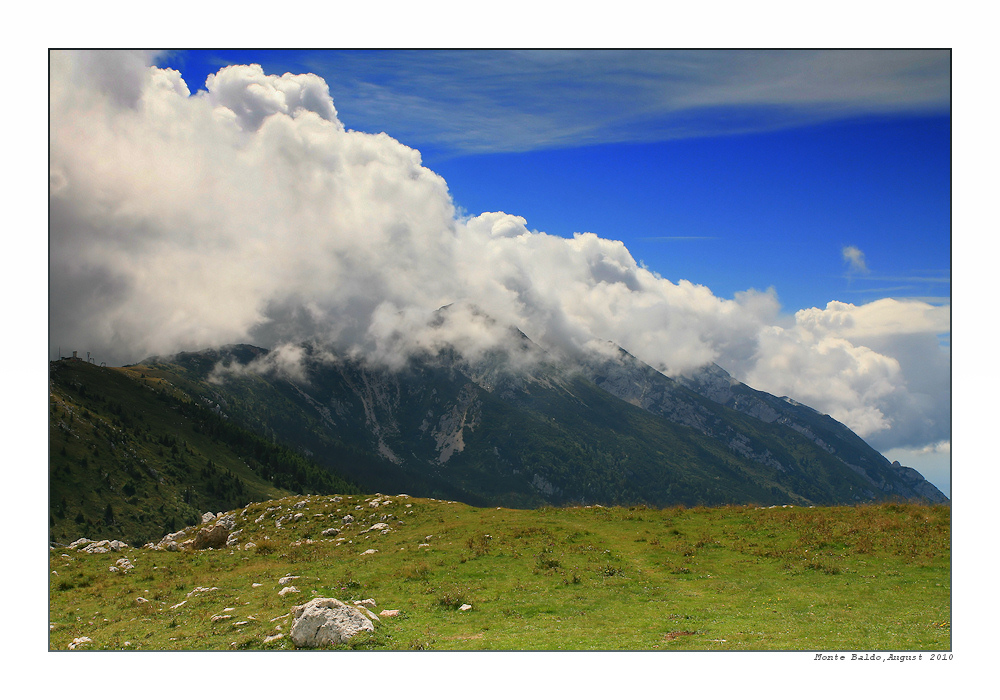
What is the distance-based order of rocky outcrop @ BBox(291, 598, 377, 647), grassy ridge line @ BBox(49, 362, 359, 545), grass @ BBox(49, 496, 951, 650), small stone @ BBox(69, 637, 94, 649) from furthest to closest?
grassy ridge line @ BBox(49, 362, 359, 545) → small stone @ BBox(69, 637, 94, 649) → grass @ BBox(49, 496, 951, 650) → rocky outcrop @ BBox(291, 598, 377, 647)

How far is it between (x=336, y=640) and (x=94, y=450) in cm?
17195

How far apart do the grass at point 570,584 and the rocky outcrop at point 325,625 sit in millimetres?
506

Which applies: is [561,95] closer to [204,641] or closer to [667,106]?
[667,106]

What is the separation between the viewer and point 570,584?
1139 inches

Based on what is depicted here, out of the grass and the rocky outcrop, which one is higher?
the rocky outcrop

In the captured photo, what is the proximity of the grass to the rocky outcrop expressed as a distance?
1.66 ft

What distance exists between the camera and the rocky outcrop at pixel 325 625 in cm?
2131

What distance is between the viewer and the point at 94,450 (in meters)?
154

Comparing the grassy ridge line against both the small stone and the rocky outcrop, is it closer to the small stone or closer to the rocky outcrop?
the small stone

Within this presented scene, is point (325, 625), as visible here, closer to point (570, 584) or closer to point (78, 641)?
point (78, 641)

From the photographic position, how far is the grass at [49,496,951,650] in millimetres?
22969

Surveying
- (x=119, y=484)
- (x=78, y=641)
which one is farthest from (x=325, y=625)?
(x=119, y=484)

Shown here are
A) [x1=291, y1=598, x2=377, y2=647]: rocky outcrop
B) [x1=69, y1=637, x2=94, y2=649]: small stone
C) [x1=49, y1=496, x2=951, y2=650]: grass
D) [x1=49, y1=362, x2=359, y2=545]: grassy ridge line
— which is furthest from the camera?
[x1=49, y1=362, x2=359, y2=545]: grassy ridge line

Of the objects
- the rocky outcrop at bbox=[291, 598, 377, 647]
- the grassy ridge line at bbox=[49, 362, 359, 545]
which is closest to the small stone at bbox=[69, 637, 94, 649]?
the rocky outcrop at bbox=[291, 598, 377, 647]
